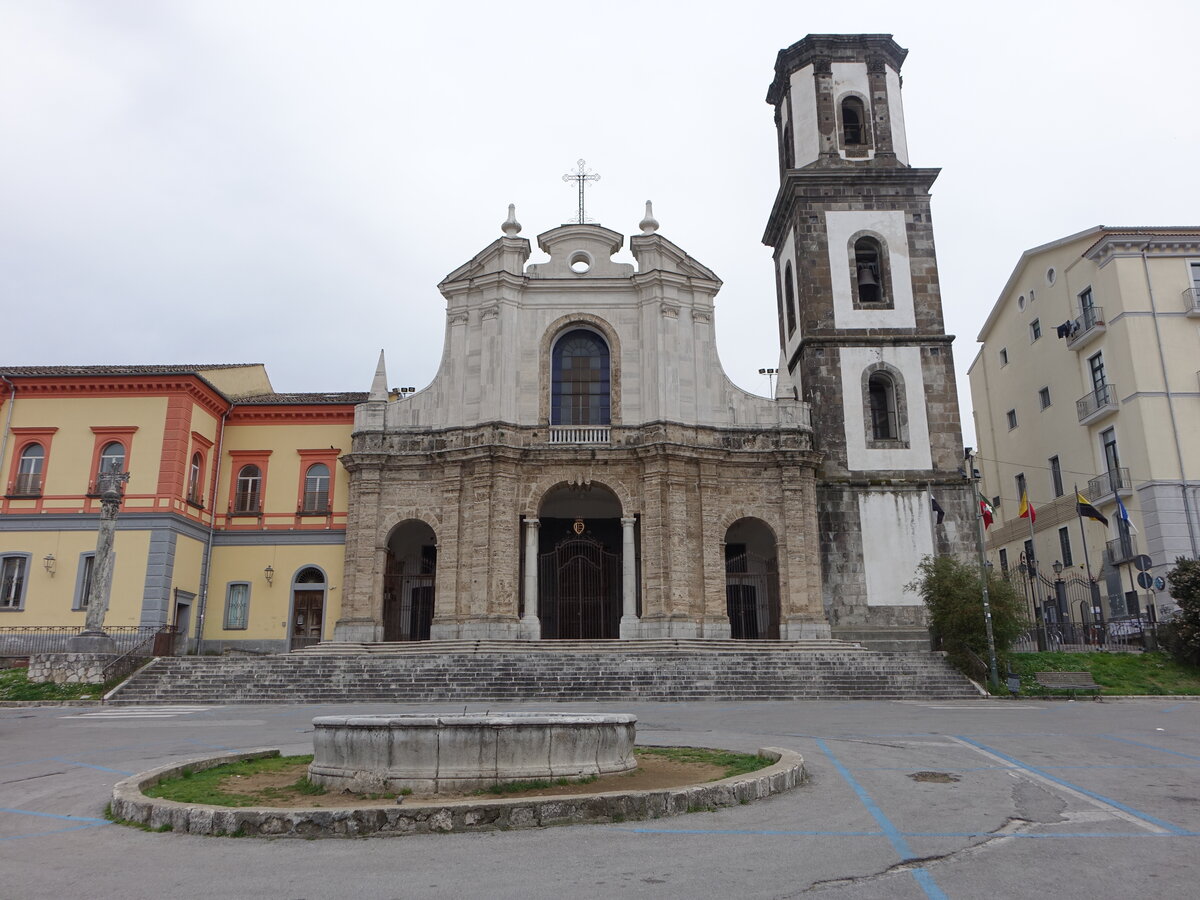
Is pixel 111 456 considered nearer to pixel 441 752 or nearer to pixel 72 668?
pixel 72 668

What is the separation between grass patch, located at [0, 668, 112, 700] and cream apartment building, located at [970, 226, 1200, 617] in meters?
28.3

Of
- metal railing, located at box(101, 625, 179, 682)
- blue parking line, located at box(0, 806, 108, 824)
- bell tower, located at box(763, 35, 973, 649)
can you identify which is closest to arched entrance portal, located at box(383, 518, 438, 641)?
metal railing, located at box(101, 625, 179, 682)

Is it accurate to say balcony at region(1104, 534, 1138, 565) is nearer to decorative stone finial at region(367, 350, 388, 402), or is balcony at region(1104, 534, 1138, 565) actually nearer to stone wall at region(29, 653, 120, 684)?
decorative stone finial at region(367, 350, 388, 402)

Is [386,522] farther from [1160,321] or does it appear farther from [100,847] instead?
[1160,321]

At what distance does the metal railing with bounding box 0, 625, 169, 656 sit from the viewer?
26312 millimetres

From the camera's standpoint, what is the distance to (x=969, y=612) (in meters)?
23.2

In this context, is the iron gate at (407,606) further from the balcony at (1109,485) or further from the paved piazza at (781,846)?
the balcony at (1109,485)

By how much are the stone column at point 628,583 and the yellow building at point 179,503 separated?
9.60 m

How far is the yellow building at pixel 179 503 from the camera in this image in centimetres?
2748

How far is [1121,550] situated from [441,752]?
28.0 metres

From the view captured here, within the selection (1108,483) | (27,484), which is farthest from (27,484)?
(1108,483)

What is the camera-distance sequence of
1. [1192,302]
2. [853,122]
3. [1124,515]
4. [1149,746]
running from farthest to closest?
[853,122], [1192,302], [1124,515], [1149,746]

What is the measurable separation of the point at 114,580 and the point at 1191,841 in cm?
2810

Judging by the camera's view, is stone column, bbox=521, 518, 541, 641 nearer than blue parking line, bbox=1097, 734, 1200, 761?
No
